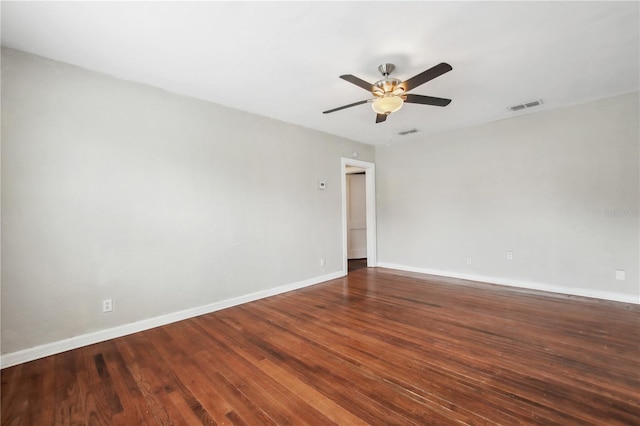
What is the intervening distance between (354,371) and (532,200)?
3.88 meters

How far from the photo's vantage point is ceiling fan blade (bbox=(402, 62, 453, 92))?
206 cm

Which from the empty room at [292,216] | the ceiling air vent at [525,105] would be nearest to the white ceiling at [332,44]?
the empty room at [292,216]

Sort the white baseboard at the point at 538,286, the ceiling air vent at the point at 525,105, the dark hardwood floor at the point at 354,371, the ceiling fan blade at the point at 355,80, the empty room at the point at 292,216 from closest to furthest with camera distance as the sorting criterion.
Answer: the dark hardwood floor at the point at 354,371 → the empty room at the point at 292,216 → the ceiling fan blade at the point at 355,80 → the white baseboard at the point at 538,286 → the ceiling air vent at the point at 525,105

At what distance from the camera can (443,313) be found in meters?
3.11

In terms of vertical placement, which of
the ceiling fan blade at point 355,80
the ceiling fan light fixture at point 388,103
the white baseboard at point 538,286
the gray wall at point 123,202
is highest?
the ceiling fan blade at point 355,80

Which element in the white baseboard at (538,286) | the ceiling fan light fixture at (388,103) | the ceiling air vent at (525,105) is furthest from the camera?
the ceiling air vent at (525,105)

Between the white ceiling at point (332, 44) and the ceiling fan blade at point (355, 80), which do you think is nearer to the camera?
the white ceiling at point (332, 44)

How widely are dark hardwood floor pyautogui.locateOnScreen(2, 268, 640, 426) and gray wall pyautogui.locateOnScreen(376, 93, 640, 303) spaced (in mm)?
712

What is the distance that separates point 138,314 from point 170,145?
1866 millimetres

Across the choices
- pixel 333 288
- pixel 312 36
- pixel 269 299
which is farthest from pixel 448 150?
pixel 269 299

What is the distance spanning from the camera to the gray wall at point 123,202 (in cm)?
223

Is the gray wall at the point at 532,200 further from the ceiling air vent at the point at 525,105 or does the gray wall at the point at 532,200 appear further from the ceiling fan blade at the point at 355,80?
the ceiling fan blade at the point at 355,80

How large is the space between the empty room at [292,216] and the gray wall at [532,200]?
30 millimetres

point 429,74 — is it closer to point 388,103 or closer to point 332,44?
point 388,103
